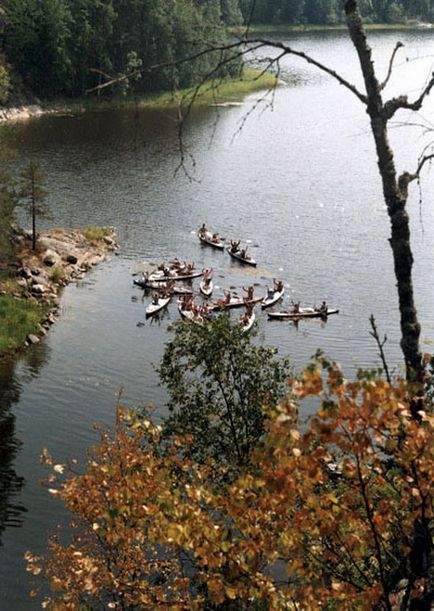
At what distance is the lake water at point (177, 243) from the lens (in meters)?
31.6

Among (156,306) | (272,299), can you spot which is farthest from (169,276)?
(272,299)

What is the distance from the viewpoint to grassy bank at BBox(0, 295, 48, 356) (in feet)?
129

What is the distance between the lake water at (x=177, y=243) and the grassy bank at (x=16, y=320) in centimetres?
101

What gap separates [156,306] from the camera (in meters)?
45.4

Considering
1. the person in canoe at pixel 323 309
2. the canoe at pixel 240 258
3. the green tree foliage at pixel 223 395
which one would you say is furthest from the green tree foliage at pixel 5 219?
the green tree foliage at pixel 223 395

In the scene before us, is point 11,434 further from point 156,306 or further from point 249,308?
point 249,308

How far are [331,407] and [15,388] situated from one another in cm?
3093

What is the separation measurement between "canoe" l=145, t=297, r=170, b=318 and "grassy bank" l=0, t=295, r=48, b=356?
5.90 m

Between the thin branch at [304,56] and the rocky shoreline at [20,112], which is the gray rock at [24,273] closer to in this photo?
the thin branch at [304,56]

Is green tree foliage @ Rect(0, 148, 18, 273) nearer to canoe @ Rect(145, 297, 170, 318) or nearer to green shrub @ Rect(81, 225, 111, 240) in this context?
canoe @ Rect(145, 297, 170, 318)

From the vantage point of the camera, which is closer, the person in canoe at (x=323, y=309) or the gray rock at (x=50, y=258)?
the person in canoe at (x=323, y=309)

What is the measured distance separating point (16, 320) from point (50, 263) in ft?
32.2

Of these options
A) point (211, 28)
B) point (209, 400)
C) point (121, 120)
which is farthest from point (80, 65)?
point (211, 28)

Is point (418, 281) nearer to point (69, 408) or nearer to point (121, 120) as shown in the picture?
point (69, 408)
